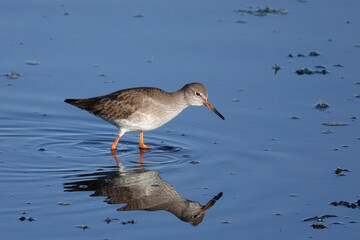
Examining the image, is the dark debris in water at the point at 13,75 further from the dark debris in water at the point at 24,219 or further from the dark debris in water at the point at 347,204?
the dark debris in water at the point at 347,204

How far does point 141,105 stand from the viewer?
12266mm

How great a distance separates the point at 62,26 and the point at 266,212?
8.29 m

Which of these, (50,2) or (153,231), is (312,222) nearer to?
(153,231)

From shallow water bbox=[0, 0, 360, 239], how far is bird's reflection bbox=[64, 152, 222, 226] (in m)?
0.03

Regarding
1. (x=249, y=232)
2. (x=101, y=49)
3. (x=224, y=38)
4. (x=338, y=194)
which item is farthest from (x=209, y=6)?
(x=249, y=232)

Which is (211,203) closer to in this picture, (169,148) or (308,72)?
(169,148)

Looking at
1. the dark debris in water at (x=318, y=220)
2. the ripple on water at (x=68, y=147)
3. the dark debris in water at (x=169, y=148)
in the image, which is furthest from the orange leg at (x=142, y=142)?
the dark debris in water at (x=318, y=220)

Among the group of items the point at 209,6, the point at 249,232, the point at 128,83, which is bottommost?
the point at 249,232

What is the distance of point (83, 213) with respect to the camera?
30.0 ft

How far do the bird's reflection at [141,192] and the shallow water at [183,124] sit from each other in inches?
1.1

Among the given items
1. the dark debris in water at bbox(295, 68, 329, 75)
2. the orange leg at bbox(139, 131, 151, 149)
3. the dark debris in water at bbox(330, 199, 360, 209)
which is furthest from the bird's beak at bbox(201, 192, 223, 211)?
the dark debris in water at bbox(295, 68, 329, 75)

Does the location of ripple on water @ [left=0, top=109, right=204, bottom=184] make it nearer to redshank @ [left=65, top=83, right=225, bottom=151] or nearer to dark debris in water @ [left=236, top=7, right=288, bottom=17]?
redshank @ [left=65, top=83, right=225, bottom=151]

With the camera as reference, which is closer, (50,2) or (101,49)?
(101,49)

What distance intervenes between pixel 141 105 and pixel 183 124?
1035 mm
